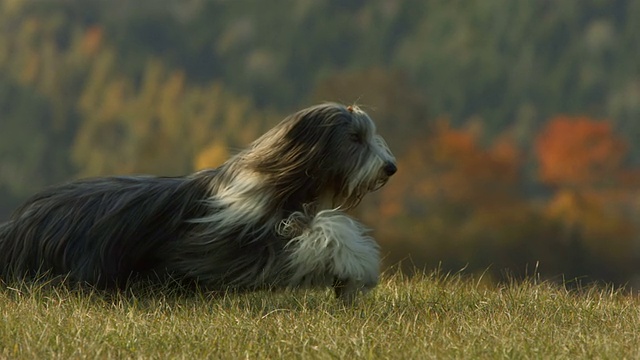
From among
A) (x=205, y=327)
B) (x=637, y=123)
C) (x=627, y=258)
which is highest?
(x=205, y=327)

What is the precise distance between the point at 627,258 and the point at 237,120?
8.69 metres

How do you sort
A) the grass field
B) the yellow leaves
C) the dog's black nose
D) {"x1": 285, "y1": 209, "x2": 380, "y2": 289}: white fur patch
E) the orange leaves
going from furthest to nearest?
the orange leaves < the yellow leaves < the dog's black nose < {"x1": 285, "y1": 209, "x2": 380, "y2": 289}: white fur patch < the grass field

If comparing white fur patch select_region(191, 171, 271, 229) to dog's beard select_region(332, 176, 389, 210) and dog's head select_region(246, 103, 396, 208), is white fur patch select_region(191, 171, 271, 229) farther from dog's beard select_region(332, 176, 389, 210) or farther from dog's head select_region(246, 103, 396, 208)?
dog's beard select_region(332, 176, 389, 210)

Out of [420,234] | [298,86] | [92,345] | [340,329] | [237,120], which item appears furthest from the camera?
[298,86]

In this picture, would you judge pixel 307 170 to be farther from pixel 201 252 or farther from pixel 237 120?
pixel 237 120

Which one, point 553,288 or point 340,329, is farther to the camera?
point 553,288

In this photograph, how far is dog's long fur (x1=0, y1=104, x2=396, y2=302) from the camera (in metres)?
6.59

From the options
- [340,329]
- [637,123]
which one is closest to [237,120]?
[637,123]

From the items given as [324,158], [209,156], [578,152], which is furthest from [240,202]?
[578,152]

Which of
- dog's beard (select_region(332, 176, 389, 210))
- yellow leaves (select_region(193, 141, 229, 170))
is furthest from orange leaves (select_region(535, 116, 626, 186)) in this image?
dog's beard (select_region(332, 176, 389, 210))

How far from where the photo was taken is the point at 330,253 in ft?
21.4

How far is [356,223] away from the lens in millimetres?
6816

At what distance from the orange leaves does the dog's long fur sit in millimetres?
18441

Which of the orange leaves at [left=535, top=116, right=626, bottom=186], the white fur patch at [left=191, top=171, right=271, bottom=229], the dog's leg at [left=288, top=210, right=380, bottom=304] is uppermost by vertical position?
the white fur patch at [left=191, top=171, right=271, bottom=229]
